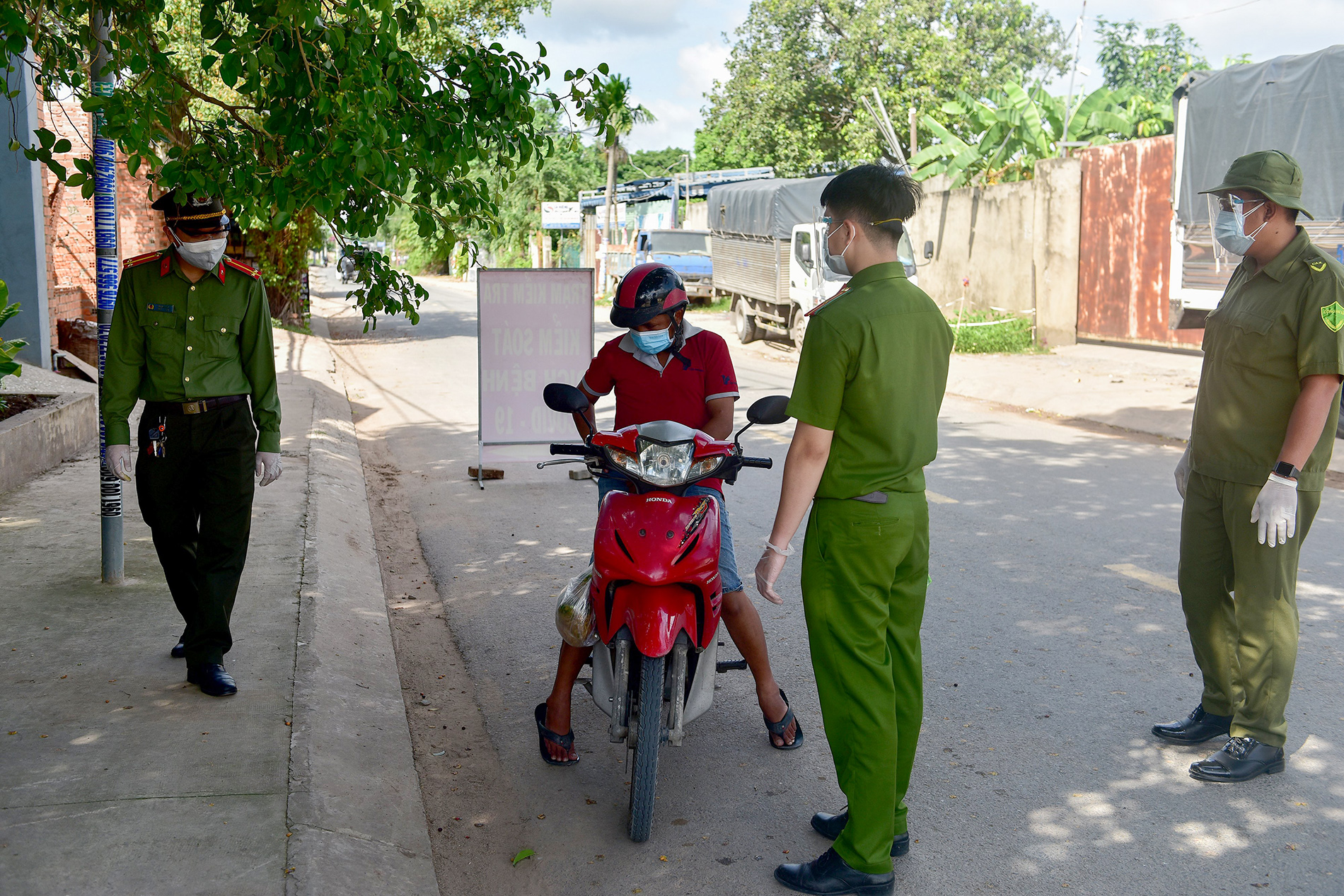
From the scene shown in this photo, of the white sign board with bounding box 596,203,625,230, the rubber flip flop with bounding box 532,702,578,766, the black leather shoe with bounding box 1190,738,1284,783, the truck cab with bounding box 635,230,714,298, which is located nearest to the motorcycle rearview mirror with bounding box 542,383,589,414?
the rubber flip flop with bounding box 532,702,578,766

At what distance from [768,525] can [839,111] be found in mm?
32050

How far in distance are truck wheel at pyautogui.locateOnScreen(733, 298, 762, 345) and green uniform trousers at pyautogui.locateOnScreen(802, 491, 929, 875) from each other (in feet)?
62.2

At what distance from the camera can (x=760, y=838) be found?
354 centimetres

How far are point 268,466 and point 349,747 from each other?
3.88 feet

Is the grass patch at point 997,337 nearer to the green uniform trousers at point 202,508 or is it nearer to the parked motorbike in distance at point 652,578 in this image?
the green uniform trousers at point 202,508

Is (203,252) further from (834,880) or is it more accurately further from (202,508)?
(834,880)

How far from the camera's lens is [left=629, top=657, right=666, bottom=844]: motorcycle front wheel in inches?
132

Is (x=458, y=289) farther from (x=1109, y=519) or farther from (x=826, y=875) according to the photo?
(x=826, y=875)

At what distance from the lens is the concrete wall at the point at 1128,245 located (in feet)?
55.5

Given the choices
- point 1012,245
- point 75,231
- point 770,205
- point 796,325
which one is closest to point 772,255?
point 796,325

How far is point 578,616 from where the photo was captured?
3684 millimetres

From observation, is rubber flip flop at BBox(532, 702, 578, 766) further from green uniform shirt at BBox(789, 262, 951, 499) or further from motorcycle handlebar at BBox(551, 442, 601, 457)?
green uniform shirt at BBox(789, 262, 951, 499)

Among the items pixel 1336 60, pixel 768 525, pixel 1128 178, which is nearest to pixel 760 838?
pixel 768 525

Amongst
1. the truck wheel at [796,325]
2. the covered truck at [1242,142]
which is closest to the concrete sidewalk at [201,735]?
the covered truck at [1242,142]
